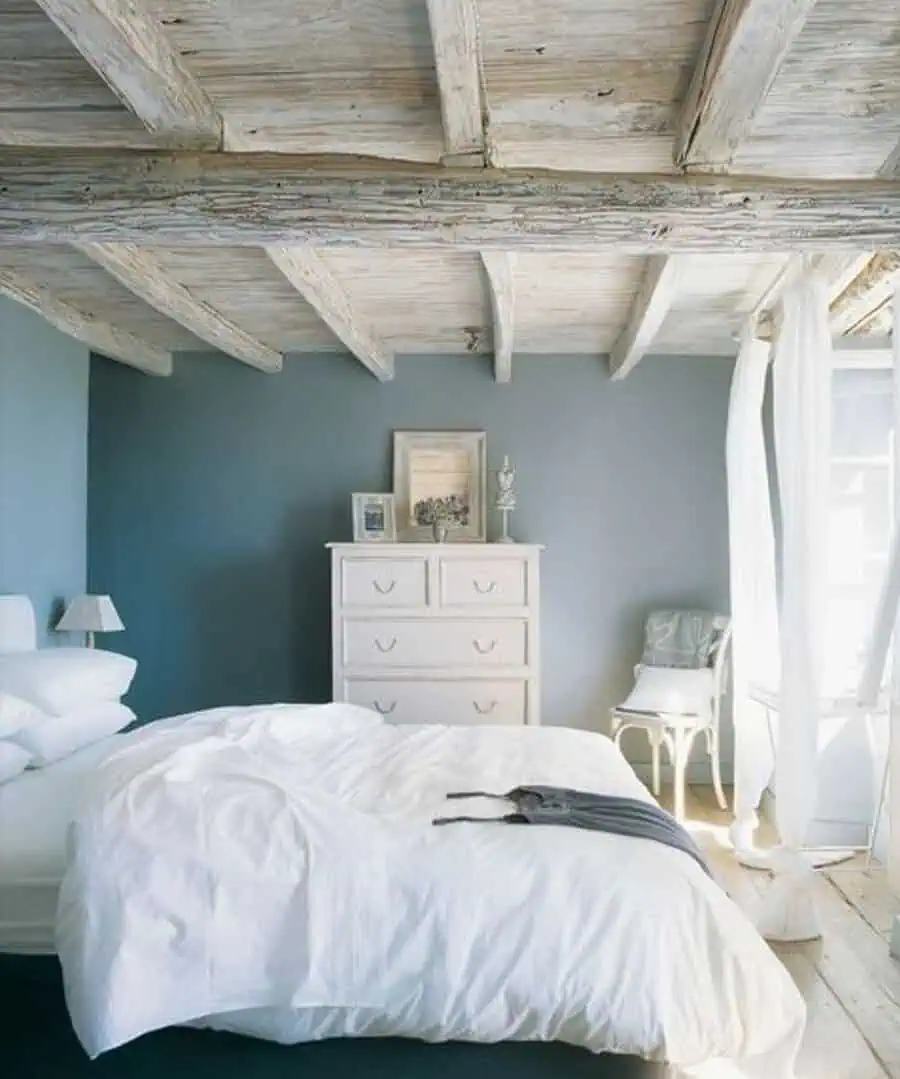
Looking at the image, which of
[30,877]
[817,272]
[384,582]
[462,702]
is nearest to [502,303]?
[817,272]

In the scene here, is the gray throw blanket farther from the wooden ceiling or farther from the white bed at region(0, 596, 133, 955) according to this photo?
the wooden ceiling

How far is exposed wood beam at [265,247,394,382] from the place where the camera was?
3.51m

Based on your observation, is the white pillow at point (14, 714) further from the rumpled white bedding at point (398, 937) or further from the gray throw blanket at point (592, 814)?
the gray throw blanket at point (592, 814)

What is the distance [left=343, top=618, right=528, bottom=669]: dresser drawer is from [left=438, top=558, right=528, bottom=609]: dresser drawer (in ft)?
0.30

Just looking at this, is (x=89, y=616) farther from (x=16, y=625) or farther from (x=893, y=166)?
(x=893, y=166)

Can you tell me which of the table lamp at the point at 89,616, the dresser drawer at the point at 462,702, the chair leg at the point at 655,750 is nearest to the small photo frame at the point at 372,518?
the dresser drawer at the point at 462,702

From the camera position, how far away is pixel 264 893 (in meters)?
2.13

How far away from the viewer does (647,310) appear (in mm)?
4027

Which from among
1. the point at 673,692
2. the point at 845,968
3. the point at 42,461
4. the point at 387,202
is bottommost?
the point at 845,968

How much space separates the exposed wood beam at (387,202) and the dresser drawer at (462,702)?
256 cm

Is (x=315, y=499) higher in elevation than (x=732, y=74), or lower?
lower

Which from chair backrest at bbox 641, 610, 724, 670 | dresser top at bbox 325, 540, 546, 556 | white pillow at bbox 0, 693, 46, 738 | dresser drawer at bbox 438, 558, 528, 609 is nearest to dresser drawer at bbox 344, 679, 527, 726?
dresser drawer at bbox 438, 558, 528, 609

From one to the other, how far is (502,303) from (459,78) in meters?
1.72

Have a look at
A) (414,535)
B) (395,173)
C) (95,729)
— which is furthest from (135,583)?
(395,173)
